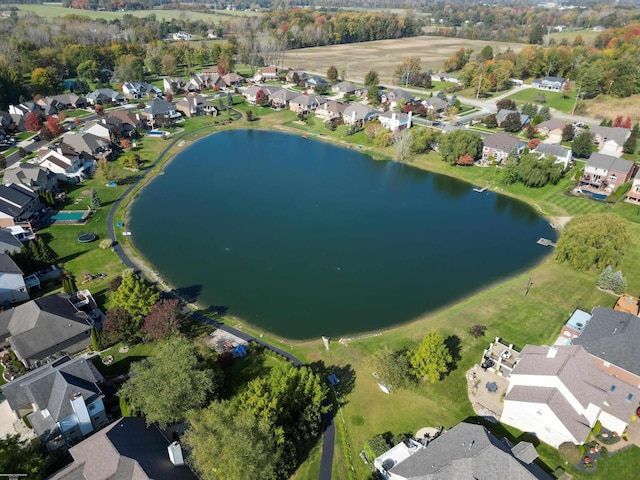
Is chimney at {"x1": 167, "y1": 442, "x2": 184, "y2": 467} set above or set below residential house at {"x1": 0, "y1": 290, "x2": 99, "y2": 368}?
above

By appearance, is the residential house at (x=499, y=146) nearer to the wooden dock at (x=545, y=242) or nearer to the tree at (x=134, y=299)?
the wooden dock at (x=545, y=242)

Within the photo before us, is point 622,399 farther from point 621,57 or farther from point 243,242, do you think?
point 621,57

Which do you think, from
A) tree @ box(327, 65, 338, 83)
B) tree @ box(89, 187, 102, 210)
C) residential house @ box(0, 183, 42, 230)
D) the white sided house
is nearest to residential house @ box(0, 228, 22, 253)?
residential house @ box(0, 183, 42, 230)

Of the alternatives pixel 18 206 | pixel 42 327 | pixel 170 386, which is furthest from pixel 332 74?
pixel 170 386

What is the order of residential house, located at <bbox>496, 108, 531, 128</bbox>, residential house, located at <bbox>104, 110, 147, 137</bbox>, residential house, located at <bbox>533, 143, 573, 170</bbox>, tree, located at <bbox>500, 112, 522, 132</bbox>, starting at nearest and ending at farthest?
1. residential house, located at <bbox>533, 143, 573, 170</bbox>
2. residential house, located at <bbox>104, 110, 147, 137</bbox>
3. tree, located at <bbox>500, 112, 522, 132</bbox>
4. residential house, located at <bbox>496, 108, 531, 128</bbox>

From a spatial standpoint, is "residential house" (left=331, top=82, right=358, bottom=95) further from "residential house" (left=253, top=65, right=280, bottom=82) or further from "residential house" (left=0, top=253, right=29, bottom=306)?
"residential house" (left=0, top=253, right=29, bottom=306)

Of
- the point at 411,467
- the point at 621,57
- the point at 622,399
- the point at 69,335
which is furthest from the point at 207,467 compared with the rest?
the point at 621,57

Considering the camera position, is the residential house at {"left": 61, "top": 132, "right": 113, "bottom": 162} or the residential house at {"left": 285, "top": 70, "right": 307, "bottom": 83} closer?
the residential house at {"left": 61, "top": 132, "right": 113, "bottom": 162}
